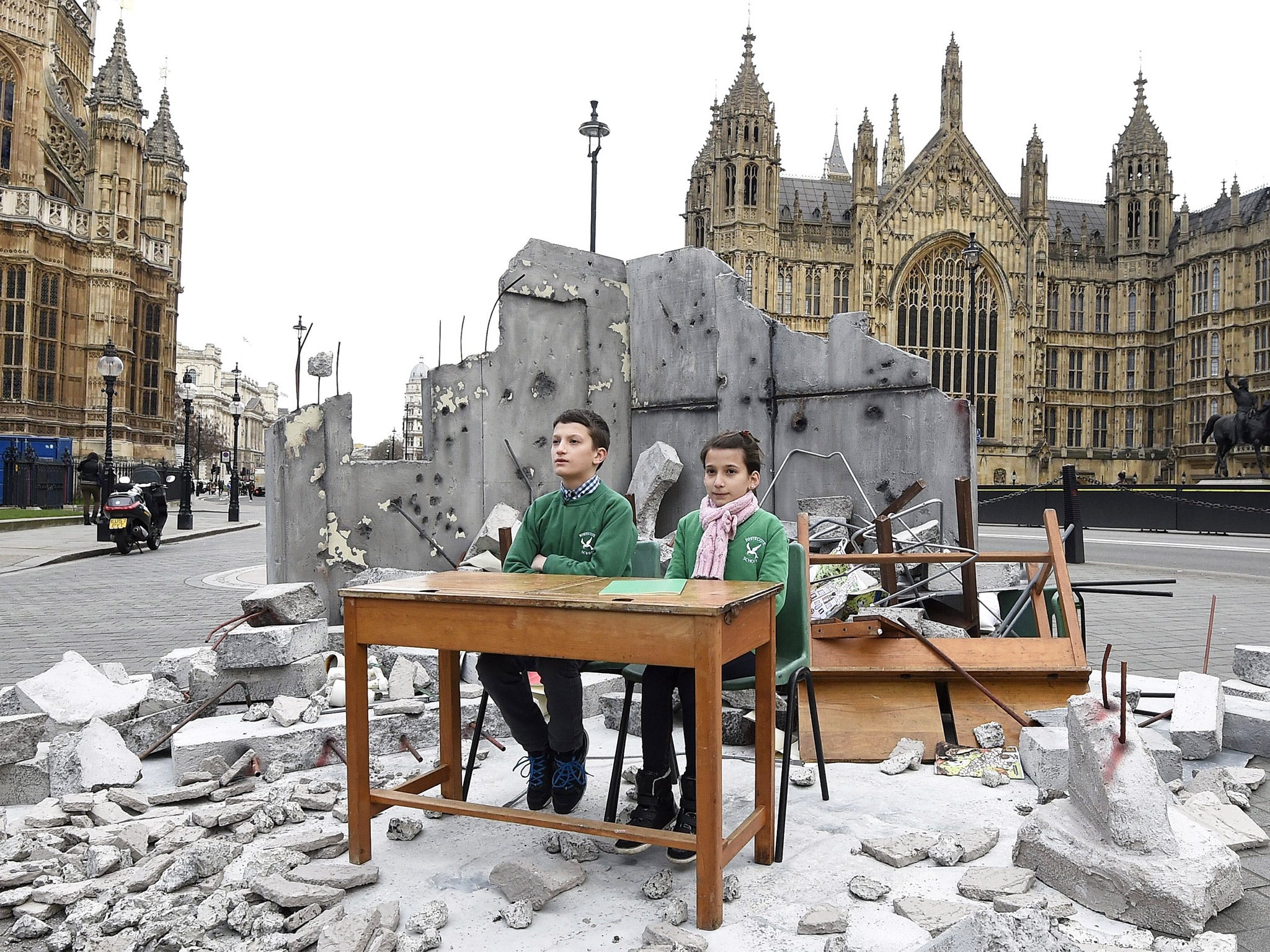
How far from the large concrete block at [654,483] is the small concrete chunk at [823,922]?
5247mm

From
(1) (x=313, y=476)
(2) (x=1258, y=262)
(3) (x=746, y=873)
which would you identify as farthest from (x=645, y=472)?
(2) (x=1258, y=262)

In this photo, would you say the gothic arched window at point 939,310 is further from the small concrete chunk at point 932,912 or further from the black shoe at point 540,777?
the small concrete chunk at point 932,912

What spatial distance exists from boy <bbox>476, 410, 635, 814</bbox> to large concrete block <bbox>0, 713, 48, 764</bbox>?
2.19 m

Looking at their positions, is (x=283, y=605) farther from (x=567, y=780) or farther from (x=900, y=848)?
(x=900, y=848)

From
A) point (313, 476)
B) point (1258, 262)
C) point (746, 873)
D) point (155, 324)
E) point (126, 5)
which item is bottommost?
point (746, 873)

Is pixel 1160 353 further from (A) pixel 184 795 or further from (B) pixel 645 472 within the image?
(A) pixel 184 795

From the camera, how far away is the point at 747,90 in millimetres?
50219

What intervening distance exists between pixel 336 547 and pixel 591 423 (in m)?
4.48

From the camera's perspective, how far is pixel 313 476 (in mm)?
7543

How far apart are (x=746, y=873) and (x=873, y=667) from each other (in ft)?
6.37

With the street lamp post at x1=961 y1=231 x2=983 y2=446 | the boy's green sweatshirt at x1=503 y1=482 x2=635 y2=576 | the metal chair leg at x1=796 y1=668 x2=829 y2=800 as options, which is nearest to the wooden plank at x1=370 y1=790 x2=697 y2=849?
the metal chair leg at x1=796 y1=668 x2=829 y2=800

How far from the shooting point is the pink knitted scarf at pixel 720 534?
3.78 m

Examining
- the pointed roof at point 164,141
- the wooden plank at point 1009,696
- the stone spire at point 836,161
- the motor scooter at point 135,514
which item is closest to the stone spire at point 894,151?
the stone spire at point 836,161

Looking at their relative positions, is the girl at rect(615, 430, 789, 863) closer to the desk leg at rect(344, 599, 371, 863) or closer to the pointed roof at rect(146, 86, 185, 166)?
the desk leg at rect(344, 599, 371, 863)
